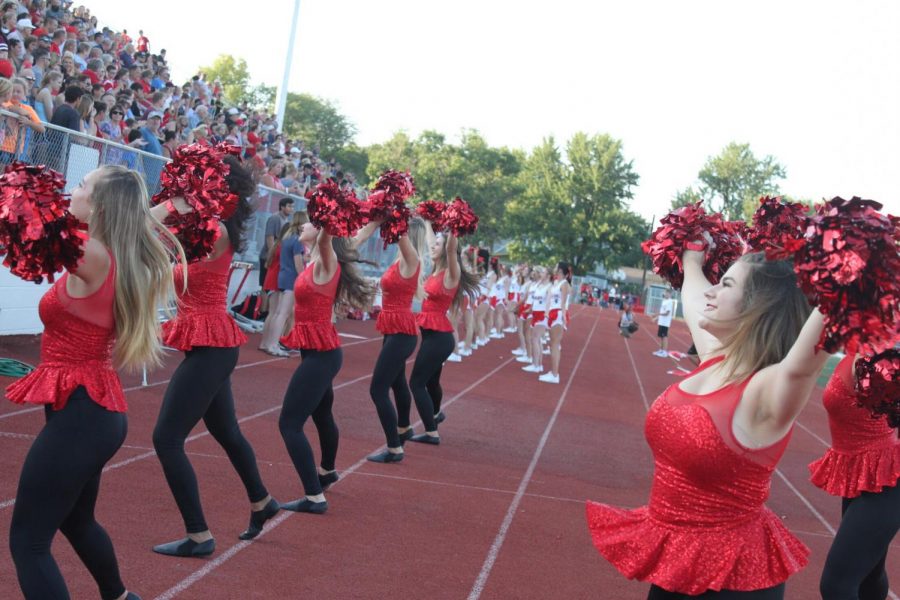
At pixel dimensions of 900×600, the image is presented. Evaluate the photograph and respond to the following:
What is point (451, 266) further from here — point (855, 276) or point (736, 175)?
point (736, 175)

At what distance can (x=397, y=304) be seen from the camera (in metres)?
7.81

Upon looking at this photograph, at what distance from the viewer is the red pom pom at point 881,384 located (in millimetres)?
3807

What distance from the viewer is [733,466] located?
8.99ft

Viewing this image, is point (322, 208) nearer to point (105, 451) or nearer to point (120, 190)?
point (120, 190)

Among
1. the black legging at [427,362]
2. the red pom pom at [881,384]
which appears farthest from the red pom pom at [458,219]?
the red pom pom at [881,384]

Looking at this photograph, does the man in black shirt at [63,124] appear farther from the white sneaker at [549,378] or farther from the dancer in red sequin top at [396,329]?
the white sneaker at [549,378]

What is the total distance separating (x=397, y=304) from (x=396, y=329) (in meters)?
0.23

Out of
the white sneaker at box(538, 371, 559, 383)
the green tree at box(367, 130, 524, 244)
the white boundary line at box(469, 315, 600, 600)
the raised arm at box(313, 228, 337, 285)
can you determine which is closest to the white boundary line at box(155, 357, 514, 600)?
the white boundary line at box(469, 315, 600, 600)

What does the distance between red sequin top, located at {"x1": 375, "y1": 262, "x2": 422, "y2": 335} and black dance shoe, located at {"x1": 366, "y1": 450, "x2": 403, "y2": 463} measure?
3.26 feet

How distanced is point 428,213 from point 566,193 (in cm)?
6939

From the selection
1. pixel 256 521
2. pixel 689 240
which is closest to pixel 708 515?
pixel 689 240

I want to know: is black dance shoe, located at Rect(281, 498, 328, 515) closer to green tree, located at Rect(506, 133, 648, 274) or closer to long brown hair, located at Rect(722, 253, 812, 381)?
long brown hair, located at Rect(722, 253, 812, 381)

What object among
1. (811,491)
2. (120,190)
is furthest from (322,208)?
(811,491)

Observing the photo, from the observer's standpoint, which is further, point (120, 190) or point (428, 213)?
point (428, 213)
